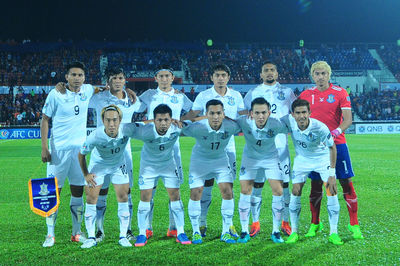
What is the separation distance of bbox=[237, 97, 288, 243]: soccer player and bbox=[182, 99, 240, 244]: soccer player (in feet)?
0.58

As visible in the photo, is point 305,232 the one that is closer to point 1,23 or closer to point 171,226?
point 171,226

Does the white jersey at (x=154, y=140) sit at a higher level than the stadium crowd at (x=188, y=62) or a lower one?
lower

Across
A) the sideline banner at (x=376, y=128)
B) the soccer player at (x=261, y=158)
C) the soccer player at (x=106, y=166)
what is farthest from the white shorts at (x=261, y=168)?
the sideline banner at (x=376, y=128)

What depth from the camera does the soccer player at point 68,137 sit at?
5902 mm

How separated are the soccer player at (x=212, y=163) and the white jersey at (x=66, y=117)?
1.53 m

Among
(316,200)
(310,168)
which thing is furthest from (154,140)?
(316,200)

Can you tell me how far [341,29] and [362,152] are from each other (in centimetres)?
3415

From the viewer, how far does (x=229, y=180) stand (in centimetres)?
578

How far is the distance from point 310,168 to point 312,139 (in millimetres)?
406

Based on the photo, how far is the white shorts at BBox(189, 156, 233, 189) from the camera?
227 inches

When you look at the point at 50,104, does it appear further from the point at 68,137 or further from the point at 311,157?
the point at 311,157

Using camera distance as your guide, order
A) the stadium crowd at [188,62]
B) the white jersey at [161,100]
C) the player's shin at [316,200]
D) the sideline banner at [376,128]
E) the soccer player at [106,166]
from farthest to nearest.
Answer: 1. the stadium crowd at [188,62]
2. the sideline banner at [376,128]
3. the white jersey at [161,100]
4. the player's shin at [316,200]
5. the soccer player at [106,166]

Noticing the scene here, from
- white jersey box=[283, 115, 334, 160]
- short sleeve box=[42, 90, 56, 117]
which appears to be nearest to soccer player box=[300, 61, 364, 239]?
white jersey box=[283, 115, 334, 160]

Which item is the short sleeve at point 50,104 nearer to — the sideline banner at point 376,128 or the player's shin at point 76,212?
the player's shin at point 76,212
